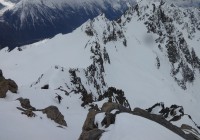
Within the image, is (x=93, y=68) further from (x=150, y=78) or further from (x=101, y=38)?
(x=150, y=78)

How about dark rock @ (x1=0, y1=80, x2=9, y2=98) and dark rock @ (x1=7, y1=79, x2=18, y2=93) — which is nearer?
dark rock @ (x1=0, y1=80, x2=9, y2=98)

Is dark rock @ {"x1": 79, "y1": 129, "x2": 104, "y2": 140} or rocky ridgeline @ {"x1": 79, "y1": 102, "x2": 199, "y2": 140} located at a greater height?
rocky ridgeline @ {"x1": 79, "y1": 102, "x2": 199, "y2": 140}

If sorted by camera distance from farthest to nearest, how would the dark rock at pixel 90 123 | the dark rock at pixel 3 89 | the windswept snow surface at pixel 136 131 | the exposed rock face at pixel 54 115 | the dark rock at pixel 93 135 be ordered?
the dark rock at pixel 3 89 < the exposed rock face at pixel 54 115 < the dark rock at pixel 90 123 < the dark rock at pixel 93 135 < the windswept snow surface at pixel 136 131

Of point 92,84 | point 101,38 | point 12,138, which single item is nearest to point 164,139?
point 12,138

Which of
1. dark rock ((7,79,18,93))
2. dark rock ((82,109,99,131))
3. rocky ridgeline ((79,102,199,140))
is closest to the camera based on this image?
rocky ridgeline ((79,102,199,140))

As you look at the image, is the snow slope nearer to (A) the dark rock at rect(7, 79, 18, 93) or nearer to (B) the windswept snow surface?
(B) the windswept snow surface

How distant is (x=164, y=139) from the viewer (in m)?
17.7

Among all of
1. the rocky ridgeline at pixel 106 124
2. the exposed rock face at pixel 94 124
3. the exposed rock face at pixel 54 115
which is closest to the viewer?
the exposed rock face at pixel 94 124

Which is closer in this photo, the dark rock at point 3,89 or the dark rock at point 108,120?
the dark rock at point 108,120

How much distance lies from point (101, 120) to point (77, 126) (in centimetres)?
1246

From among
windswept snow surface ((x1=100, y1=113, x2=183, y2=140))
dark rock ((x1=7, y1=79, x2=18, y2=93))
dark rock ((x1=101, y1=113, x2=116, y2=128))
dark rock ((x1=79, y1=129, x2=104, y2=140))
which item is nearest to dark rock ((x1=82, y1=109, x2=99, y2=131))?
dark rock ((x1=101, y1=113, x2=116, y2=128))

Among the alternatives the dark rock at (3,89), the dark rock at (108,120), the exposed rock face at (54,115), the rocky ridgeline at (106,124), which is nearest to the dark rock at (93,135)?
the rocky ridgeline at (106,124)

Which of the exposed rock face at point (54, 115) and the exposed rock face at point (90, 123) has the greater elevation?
the exposed rock face at point (54, 115)

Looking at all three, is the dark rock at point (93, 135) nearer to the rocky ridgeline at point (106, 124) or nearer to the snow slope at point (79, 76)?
the rocky ridgeline at point (106, 124)
